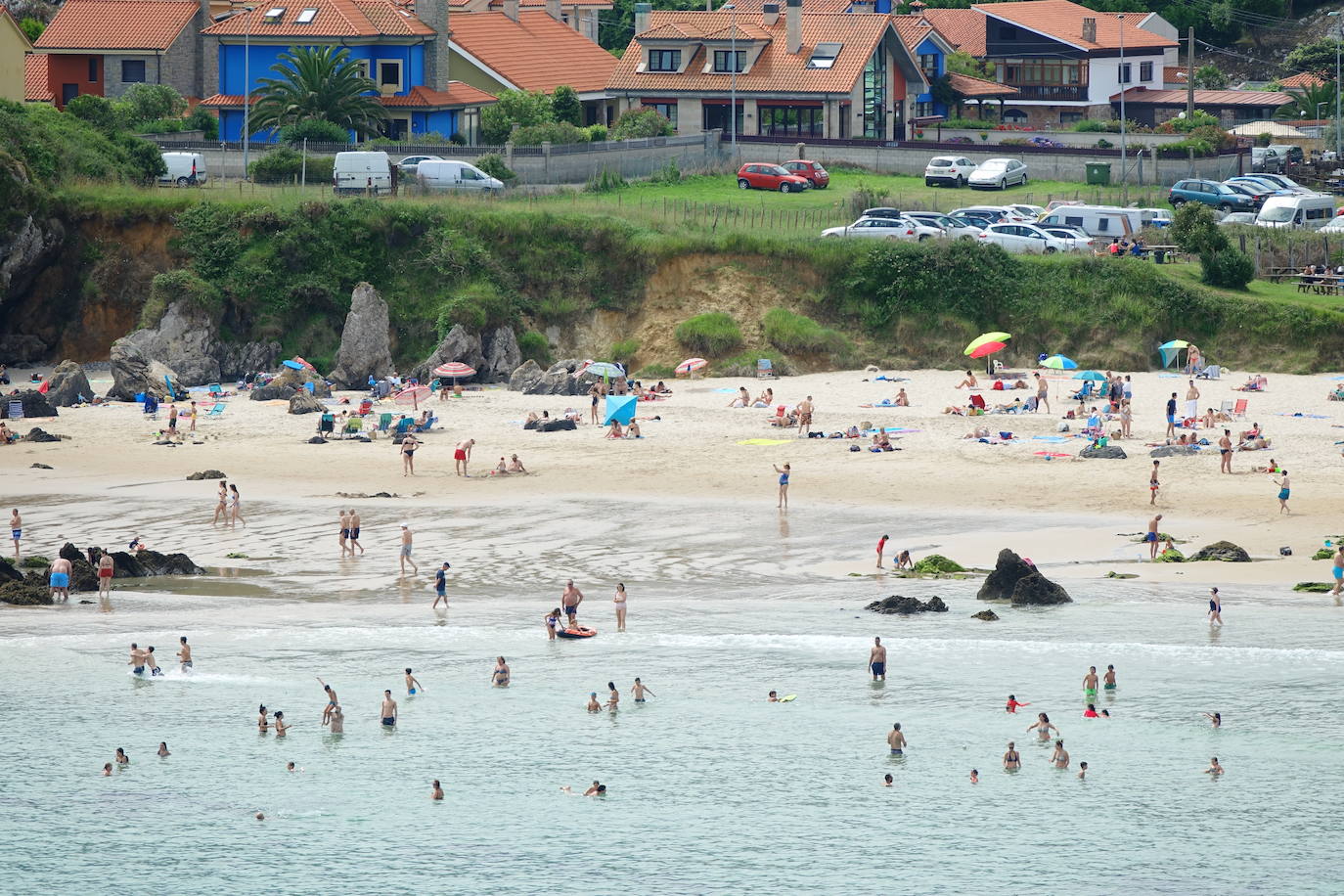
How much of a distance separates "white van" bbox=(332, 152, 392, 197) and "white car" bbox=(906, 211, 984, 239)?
58.6 feet

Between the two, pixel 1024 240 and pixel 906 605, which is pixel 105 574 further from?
pixel 1024 240

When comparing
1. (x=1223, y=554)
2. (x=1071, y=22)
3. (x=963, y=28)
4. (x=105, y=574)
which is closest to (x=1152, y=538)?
(x=1223, y=554)

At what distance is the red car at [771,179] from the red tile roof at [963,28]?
3257cm

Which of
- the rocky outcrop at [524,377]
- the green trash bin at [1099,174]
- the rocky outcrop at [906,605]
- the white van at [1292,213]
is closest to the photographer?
the rocky outcrop at [906,605]

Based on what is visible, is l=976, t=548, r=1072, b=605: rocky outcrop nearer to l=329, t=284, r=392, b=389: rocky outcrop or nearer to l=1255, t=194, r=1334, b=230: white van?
l=329, t=284, r=392, b=389: rocky outcrop

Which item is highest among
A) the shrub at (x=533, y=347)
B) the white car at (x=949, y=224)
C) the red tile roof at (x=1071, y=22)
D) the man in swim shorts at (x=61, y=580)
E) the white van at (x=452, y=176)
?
the red tile roof at (x=1071, y=22)

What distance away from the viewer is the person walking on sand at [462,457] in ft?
142

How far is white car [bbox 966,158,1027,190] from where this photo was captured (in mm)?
70438

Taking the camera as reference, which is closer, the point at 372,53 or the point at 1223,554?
the point at 1223,554

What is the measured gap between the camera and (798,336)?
5556 centimetres

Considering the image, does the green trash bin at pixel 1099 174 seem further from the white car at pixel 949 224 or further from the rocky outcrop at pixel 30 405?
the rocky outcrop at pixel 30 405

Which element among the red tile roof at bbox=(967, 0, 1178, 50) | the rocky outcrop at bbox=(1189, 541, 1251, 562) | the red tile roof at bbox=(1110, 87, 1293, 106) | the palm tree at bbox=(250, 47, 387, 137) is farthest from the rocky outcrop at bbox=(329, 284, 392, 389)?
the red tile roof at bbox=(1110, 87, 1293, 106)

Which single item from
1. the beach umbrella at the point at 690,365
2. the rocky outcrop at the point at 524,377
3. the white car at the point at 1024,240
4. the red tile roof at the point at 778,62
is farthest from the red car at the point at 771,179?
the rocky outcrop at the point at 524,377

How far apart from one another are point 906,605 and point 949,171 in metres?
41.3
